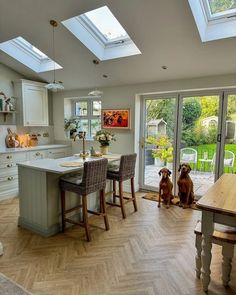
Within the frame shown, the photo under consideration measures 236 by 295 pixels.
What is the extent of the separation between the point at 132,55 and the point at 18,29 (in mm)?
1776

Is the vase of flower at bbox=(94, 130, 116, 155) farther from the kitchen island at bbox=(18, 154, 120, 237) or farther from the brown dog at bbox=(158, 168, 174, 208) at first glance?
the brown dog at bbox=(158, 168, 174, 208)

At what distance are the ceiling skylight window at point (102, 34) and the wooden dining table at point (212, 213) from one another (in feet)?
8.19

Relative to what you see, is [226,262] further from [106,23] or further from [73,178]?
[106,23]

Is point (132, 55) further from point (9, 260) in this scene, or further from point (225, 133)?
point (9, 260)

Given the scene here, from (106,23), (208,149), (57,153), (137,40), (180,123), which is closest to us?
(137,40)

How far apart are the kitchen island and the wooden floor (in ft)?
0.45

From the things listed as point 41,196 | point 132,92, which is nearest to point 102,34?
point 132,92

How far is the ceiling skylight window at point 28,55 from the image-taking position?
13.7 ft

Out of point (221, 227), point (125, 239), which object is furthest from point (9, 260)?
point (221, 227)

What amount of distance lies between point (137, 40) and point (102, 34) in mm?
763

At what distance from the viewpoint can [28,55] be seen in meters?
4.51

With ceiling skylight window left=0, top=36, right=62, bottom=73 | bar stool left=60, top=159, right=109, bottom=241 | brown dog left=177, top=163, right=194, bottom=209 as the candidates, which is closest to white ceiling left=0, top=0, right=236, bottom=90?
ceiling skylight window left=0, top=36, right=62, bottom=73

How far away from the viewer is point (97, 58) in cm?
380

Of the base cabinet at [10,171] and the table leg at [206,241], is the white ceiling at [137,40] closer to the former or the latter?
the base cabinet at [10,171]
